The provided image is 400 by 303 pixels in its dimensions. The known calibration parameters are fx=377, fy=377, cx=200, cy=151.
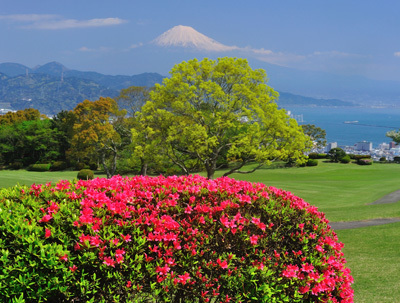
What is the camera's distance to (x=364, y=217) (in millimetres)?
18203

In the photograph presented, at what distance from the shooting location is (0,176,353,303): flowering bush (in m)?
3.84

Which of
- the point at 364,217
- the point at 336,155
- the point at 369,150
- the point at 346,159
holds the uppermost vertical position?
the point at 369,150

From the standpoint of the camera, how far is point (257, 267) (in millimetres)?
4406

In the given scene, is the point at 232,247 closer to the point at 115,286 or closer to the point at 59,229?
the point at 115,286

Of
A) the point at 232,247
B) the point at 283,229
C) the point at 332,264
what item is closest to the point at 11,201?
the point at 232,247

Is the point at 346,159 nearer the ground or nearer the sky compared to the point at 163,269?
nearer the sky

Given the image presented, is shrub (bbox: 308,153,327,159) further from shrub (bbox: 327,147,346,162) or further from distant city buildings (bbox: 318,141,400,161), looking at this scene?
distant city buildings (bbox: 318,141,400,161)

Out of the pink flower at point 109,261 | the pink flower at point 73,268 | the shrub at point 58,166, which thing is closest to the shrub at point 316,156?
the shrub at point 58,166

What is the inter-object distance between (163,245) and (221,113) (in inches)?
941

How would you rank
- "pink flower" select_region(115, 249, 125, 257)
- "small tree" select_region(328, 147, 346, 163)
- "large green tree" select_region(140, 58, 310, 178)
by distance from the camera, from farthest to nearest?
"small tree" select_region(328, 147, 346, 163) < "large green tree" select_region(140, 58, 310, 178) < "pink flower" select_region(115, 249, 125, 257)

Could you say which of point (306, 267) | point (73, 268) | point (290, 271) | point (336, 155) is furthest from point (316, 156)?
point (73, 268)

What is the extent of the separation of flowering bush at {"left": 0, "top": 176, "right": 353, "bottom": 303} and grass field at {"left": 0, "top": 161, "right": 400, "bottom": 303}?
3132 millimetres

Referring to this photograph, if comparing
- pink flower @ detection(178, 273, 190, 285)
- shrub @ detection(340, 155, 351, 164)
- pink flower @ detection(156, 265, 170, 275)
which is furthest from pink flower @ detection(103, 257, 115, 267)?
shrub @ detection(340, 155, 351, 164)

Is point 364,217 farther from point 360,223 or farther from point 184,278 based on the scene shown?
point 184,278
